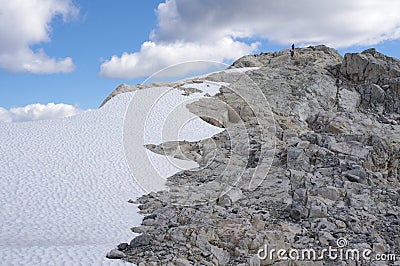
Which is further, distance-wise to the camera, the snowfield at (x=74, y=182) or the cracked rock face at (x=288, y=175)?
the snowfield at (x=74, y=182)

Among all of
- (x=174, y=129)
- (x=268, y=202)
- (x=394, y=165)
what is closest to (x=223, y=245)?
(x=268, y=202)

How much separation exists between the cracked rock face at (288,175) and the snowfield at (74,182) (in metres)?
1.03

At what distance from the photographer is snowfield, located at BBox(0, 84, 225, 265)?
1026 cm

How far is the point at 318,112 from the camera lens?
22438mm

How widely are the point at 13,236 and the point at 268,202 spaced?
7.93 m

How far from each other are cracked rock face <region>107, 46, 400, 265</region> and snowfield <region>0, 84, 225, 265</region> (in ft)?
3.38

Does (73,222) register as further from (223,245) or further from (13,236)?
(223,245)

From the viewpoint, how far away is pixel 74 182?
15.4 m

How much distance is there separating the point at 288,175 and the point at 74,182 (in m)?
8.51

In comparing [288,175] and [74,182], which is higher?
[288,175]

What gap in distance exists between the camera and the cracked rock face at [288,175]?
970cm

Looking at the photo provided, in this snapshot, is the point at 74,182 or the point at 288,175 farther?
the point at 74,182

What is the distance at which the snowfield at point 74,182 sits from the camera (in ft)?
33.7

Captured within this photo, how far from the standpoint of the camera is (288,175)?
1438 cm
